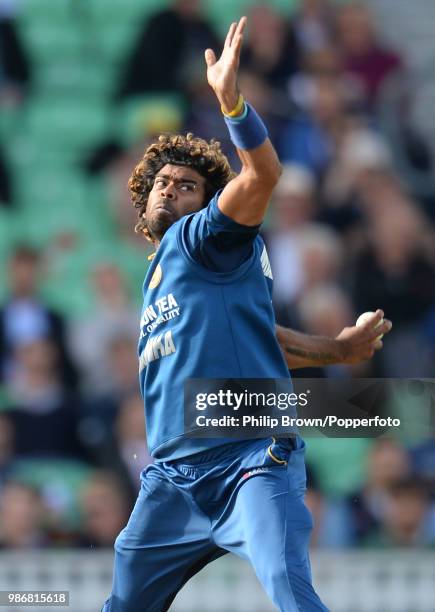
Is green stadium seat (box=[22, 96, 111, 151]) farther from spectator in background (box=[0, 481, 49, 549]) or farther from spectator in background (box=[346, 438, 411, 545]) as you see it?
spectator in background (box=[346, 438, 411, 545])

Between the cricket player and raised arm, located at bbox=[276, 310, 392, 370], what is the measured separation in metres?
0.53

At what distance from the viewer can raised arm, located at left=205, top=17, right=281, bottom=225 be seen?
154 inches

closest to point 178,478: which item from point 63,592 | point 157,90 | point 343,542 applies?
point 63,592

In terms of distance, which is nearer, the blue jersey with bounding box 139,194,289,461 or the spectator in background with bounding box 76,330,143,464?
the blue jersey with bounding box 139,194,289,461

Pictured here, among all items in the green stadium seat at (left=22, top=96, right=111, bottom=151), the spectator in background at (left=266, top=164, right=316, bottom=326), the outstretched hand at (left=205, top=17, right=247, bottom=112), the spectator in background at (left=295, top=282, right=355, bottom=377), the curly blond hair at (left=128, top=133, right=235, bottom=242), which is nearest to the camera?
the outstretched hand at (left=205, top=17, right=247, bottom=112)

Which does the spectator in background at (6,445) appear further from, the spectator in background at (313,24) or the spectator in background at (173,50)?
the spectator in background at (313,24)

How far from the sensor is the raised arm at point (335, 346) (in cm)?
500

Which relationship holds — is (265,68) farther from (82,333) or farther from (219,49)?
(82,333)

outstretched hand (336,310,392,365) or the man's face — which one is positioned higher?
the man's face

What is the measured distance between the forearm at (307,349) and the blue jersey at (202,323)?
54 cm

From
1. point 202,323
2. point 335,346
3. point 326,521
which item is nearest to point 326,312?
point 326,521

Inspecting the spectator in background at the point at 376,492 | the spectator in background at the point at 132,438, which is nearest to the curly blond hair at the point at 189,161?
the spectator in background at the point at 132,438

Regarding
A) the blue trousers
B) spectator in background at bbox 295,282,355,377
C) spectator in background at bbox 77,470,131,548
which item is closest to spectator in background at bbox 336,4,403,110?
spectator in background at bbox 295,282,355,377

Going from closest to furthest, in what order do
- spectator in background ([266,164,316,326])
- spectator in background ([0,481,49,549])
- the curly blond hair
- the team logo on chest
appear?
the team logo on chest < the curly blond hair < spectator in background ([0,481,49,549]) < spectator in background ([266,164,316,326])
